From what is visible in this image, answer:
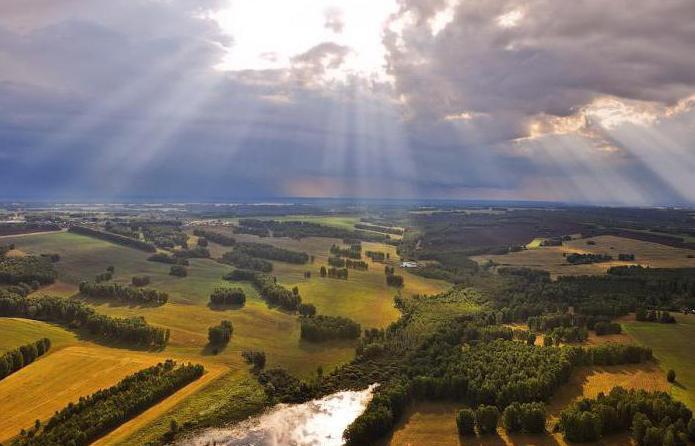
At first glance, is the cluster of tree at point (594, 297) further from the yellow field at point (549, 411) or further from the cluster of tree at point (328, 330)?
the cluster of tree at point (328, 330)

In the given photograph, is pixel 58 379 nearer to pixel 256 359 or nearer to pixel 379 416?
pixel 256 359

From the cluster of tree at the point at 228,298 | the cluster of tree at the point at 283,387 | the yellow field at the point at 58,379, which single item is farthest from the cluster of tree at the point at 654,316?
the yellow field at the point at 58,379

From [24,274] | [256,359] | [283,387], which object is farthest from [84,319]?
[283,387]

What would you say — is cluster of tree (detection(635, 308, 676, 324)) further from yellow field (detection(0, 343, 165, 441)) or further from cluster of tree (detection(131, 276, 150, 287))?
cluster of tree (detection(131, 276, 150, 287))

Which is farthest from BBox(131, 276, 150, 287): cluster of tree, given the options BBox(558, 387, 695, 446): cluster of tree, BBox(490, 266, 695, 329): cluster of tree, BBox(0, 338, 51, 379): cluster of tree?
BBox(558, 387, 695, 446): cluster of tree

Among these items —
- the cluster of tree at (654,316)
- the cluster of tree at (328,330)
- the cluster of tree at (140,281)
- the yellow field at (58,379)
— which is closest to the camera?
the yellow field at (58,379)
